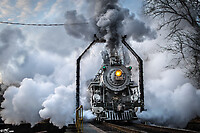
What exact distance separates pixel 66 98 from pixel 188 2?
1002 cm

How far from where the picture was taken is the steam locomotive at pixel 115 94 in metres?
12.8

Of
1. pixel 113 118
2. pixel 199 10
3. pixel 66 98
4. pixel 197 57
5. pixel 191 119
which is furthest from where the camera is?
pixel 66 98

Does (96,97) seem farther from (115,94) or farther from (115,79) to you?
(115,79)

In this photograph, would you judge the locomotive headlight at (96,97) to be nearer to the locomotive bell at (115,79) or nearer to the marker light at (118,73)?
the locomotive bell at (115,79)

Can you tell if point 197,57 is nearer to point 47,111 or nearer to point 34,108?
point 47,111

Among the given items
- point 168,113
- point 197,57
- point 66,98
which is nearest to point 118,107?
point 168,113

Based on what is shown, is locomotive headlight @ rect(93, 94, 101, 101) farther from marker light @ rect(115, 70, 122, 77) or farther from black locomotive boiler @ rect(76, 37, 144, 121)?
marker light @ rect(115, 70, 122, 77)

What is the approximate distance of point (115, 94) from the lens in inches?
560

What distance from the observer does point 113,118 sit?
41.1ft

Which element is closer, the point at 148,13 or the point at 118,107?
the point at 148,13

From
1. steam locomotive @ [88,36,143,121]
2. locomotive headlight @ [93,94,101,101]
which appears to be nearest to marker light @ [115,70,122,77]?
steam locomotive @ [88,36,143,121]

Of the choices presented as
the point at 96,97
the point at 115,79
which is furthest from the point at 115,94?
the point at 96,97

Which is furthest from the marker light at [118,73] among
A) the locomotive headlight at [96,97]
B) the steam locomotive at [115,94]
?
the locomotive headlight at [96,97]

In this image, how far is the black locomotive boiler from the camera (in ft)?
42.0
